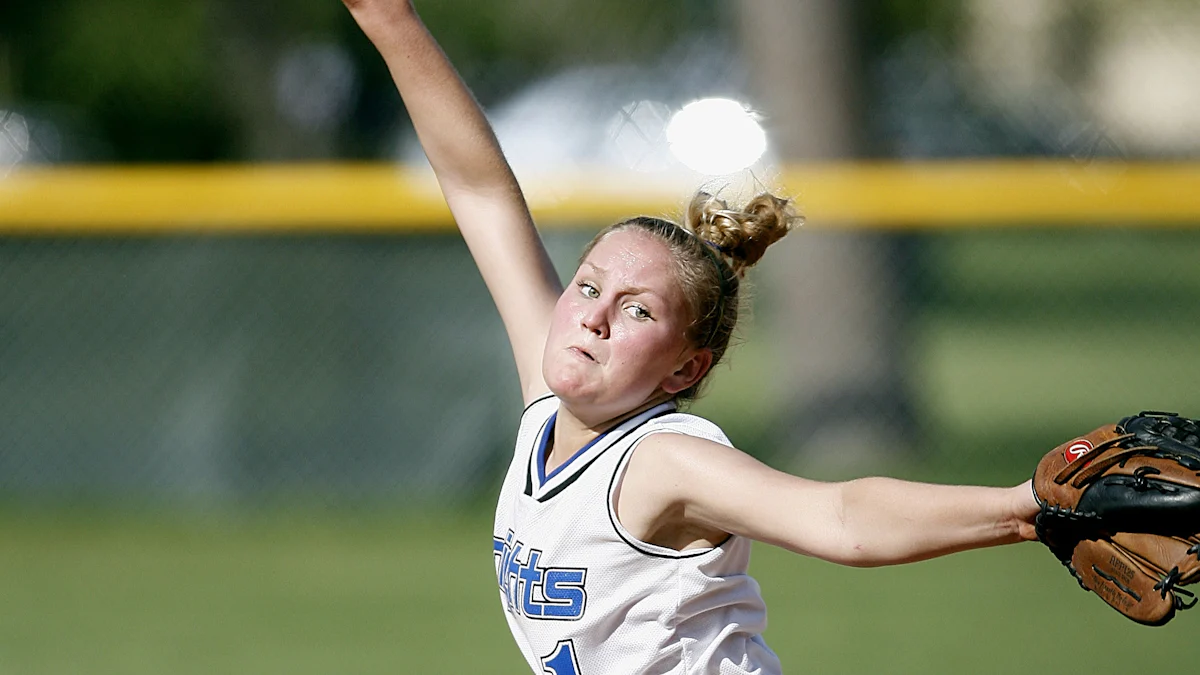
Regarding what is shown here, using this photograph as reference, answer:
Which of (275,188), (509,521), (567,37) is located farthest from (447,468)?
(509,521)

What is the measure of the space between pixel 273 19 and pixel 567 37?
1.56m

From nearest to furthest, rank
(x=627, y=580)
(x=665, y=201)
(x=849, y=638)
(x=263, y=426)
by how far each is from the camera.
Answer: (x=627, y=580) → (x=849, y=638) → (x=665, y=201) → (x=263, y=426)

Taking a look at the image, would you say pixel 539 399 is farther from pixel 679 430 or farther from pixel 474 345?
pixel 474 345

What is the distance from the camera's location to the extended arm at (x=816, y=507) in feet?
5.52

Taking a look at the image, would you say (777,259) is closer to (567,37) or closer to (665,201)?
(665,201)

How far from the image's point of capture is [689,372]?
2307 mm

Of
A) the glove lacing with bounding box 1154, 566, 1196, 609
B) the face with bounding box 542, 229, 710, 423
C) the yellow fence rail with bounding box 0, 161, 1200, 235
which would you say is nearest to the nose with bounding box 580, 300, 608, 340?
the face with bounding box 542, 229, 710, 423

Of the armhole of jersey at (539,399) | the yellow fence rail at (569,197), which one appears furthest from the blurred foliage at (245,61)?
the armhole of jersey at (539,399)

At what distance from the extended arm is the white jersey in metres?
0.05

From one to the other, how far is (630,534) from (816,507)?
0.36 metres

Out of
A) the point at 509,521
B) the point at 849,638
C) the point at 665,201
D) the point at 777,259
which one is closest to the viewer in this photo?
the point at 509,521

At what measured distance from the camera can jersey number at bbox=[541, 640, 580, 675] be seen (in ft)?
7.22

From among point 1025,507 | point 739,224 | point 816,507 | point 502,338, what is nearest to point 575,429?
point 739,224

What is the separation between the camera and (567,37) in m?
8.05
